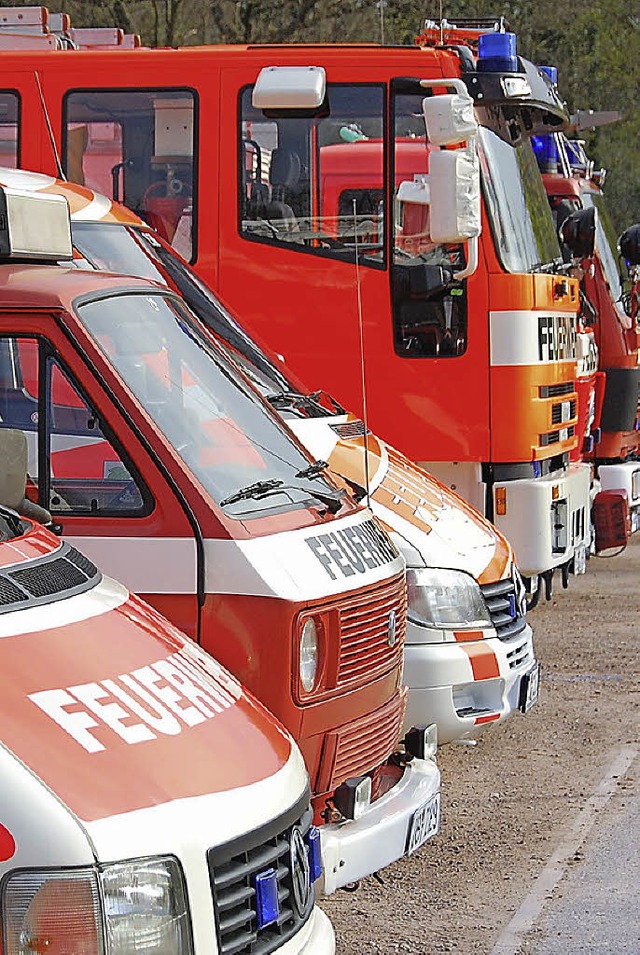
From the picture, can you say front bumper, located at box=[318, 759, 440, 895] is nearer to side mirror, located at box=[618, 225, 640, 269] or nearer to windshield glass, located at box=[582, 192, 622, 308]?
side mirror, located at box=[618, 225, 640, 269]

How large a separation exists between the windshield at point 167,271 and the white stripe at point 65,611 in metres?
2.17

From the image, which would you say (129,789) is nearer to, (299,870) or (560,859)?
(299,870)

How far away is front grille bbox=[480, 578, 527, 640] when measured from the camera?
6.75 metres

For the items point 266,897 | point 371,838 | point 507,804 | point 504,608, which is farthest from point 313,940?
point 507,804

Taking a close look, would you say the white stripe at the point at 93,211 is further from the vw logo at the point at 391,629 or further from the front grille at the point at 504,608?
the front grille at the point at 504,608

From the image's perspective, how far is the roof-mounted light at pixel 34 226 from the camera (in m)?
4.66

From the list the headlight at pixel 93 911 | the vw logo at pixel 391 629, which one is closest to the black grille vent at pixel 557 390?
the vw logo at pixel 391 629

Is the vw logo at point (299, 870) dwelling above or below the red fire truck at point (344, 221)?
below

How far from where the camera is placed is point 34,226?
16.0ft

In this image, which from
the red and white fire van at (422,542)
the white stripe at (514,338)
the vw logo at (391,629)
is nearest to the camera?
the vw logo at (391,629)

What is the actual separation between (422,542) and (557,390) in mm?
3200

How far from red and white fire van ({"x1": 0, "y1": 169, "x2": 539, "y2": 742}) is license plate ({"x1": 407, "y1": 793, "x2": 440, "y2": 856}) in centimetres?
108

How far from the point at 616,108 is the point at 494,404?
2006 centimetres

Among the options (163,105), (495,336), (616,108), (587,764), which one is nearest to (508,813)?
(587,764)
